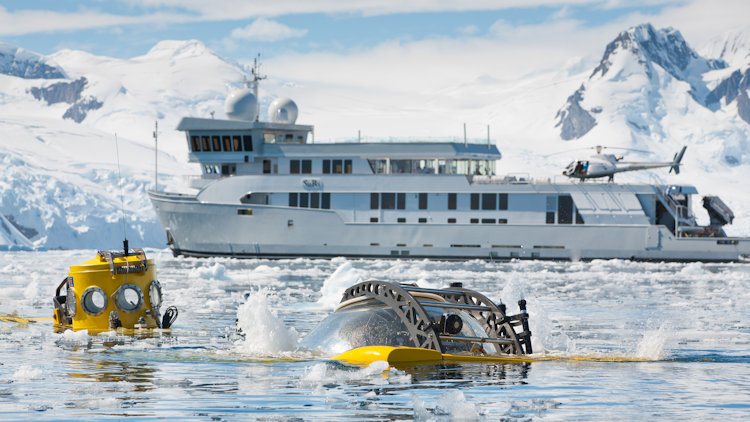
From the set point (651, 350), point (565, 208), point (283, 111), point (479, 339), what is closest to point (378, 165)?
point (283, 111)

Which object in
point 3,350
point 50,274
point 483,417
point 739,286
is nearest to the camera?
point 483,417

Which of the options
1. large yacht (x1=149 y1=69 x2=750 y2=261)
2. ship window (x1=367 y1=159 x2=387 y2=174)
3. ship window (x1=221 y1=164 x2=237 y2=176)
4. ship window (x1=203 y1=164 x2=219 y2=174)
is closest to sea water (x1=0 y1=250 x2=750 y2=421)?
large yacht (x1=149 y1=69 x2=750 y2=261)

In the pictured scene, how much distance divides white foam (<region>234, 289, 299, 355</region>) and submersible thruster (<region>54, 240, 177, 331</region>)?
3.35 m

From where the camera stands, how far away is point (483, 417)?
10195mm

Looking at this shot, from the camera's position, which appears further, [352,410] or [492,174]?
[492,174]

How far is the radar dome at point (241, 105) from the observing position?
203 ft

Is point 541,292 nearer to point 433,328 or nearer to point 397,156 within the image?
point 433,328

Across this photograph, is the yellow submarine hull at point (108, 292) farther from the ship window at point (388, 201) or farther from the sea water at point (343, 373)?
the ship window at point (388, 201)

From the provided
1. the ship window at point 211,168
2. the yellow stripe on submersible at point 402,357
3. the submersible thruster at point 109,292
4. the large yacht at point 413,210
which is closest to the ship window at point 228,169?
the ship window at point 211,168

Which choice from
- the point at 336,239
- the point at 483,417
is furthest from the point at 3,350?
the point at 336,239

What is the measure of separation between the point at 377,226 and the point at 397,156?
415 centimetres

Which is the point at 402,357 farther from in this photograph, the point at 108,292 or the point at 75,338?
the point at 108,292

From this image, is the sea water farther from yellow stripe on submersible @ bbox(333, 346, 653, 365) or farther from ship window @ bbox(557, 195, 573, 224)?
ship window @ bbox(557, 195, 573, 224)

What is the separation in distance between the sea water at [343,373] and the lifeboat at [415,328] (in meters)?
0.26
